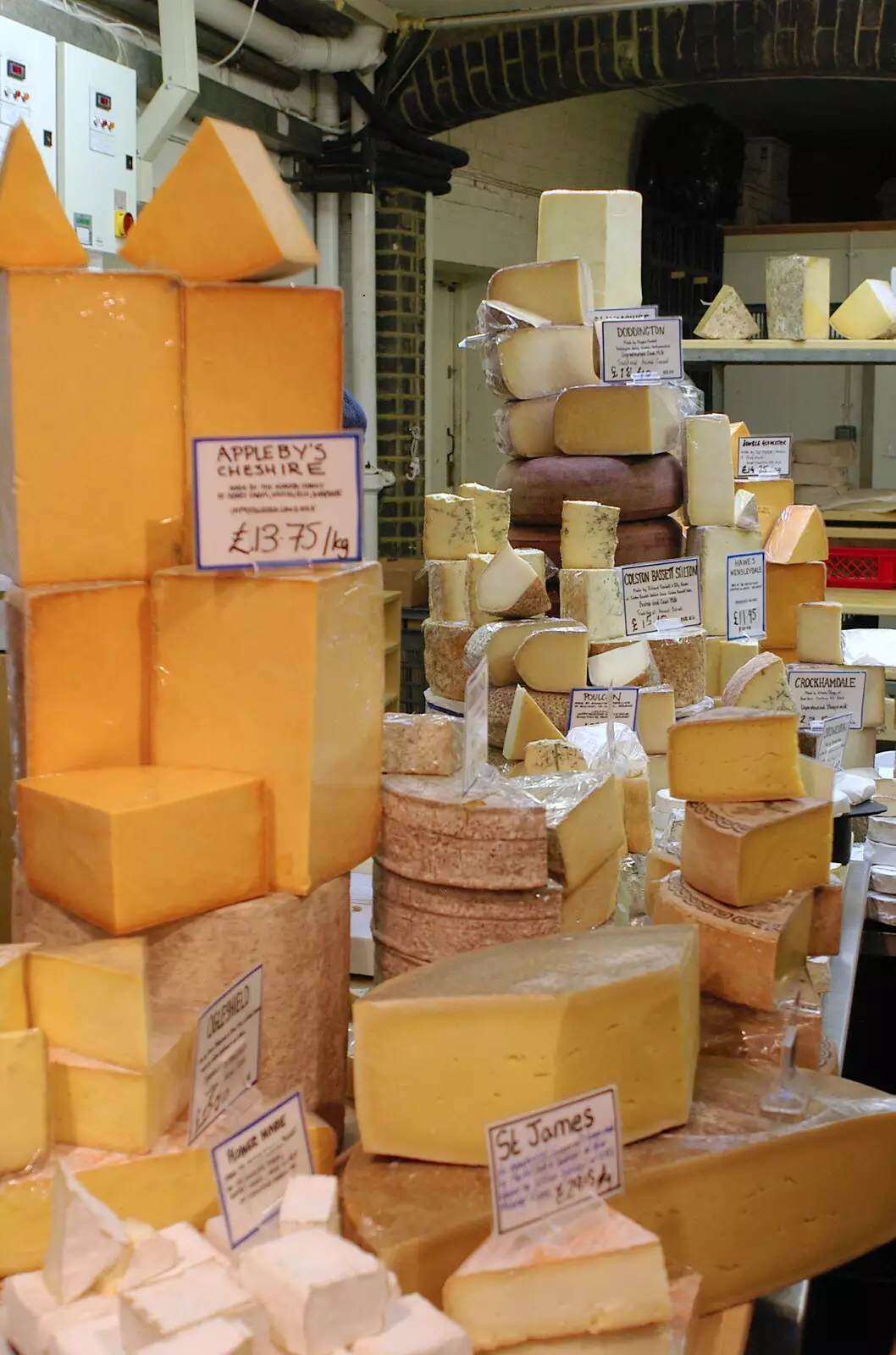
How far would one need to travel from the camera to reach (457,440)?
26.2 feet

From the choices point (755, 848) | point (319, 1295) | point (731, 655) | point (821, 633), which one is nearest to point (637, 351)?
point (731, 655)

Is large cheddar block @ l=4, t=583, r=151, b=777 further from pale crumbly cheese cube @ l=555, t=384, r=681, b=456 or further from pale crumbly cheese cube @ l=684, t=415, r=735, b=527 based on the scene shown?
pale crumbly cheese cube @ l=684, t=415, r=735, b=527

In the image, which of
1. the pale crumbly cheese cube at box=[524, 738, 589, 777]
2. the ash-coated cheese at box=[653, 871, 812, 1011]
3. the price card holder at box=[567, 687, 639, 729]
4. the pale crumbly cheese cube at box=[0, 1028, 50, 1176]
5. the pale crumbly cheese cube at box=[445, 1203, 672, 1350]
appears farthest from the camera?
the price card holder at box=[567, 687, 639, 729]

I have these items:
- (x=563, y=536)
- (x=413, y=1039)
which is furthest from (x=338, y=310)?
(x=563, y=536)

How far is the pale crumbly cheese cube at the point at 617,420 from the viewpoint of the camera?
2680 millimetres

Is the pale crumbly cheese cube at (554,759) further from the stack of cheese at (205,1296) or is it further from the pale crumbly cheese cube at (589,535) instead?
the stack of cheese at (205,1296)

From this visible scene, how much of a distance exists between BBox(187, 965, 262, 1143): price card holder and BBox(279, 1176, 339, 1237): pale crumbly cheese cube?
0.46 ft

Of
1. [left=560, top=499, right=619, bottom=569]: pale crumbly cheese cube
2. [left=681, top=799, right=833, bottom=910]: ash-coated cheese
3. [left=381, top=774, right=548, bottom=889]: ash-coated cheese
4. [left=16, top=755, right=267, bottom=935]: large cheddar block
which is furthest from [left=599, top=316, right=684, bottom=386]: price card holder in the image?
[left=16, top=755, right=267, bottom=935]: large cheddar block

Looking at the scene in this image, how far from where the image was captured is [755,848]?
1.69 metres

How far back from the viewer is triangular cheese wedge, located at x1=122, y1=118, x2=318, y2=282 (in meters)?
1.42

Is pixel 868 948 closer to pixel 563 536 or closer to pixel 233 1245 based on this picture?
pixel 563 536

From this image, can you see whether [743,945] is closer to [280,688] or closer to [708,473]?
[280,688]

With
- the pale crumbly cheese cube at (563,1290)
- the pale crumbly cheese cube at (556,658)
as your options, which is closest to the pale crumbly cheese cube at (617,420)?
A: the pale crumbly cheese cube at (556,658)

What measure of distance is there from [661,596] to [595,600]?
190 millimetres
